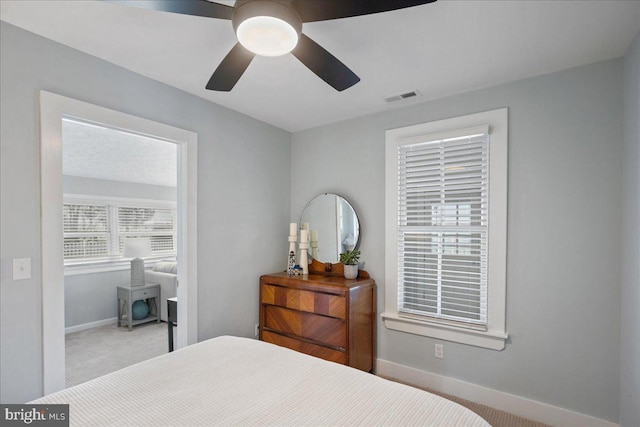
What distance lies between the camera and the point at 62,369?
1.93 metres

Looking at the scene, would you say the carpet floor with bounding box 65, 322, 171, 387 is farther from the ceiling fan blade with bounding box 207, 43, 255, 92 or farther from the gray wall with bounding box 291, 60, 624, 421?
the gray wall with bounding box 291, 60, 624, 421

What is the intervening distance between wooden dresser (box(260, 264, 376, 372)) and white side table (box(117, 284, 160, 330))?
242 cm

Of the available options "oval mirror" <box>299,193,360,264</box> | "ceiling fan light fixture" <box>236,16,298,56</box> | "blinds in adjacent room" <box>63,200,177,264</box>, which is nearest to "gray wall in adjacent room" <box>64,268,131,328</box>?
"blinds in adjacent room" <box>63,200,177,264</box>

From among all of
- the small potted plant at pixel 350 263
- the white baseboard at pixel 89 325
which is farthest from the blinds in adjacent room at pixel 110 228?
the small potted plant at pixel 350 263

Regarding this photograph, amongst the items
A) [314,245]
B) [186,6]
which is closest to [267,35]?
[186,6]

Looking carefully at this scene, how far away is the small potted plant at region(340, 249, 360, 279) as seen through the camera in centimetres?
303

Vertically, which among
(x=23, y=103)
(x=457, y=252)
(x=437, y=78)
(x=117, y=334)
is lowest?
(x=117, y=334)

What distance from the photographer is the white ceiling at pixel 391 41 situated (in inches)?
64.2

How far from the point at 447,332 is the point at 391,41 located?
217 cm

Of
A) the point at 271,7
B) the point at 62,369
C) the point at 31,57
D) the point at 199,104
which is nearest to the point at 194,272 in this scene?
the point at 62,369

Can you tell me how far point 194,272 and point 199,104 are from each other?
1378 mm

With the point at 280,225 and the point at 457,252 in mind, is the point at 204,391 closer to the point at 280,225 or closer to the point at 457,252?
the point at 457,252

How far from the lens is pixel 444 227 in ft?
8.78

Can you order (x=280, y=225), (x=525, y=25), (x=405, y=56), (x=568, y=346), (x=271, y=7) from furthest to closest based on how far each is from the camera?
(x=280, y=225)
(x=568, y=346)
(x=405, y=56)
(x=525, y=25)
(x=271, y=7)
